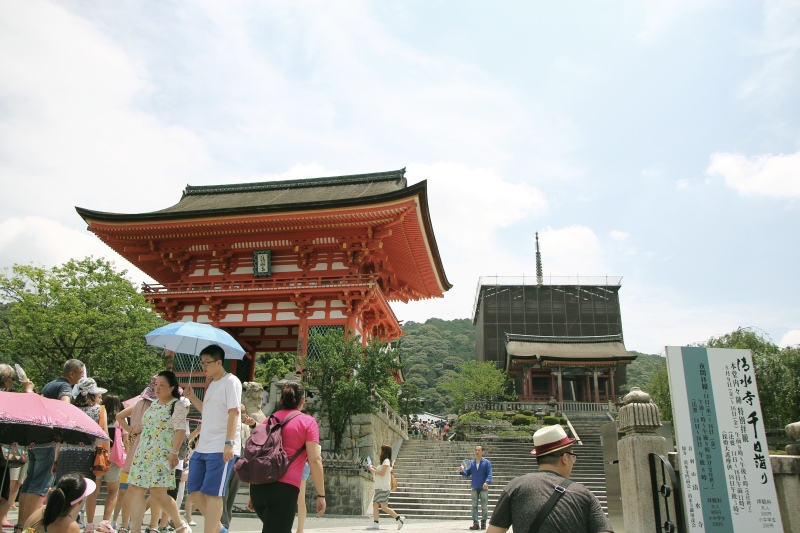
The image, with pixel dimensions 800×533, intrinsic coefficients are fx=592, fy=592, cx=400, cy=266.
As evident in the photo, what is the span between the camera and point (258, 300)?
20.7 metres

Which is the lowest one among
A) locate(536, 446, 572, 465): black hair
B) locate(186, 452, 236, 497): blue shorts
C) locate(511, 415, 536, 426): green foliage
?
locate(186, 452, 236, 497): blue shorts

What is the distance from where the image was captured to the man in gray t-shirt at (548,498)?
3115 mm

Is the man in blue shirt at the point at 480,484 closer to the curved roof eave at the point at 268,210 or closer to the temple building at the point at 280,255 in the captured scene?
the temple building at the point at 280,255

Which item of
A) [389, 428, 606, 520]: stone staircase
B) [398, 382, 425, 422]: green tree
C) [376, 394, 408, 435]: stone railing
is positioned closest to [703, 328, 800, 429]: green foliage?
[389, 428, 606, 520]: stone staircase

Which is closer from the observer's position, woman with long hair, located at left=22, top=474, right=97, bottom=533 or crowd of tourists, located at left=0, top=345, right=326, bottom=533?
woman with long hair, located at left=22, top=474, right=97, bottom=533

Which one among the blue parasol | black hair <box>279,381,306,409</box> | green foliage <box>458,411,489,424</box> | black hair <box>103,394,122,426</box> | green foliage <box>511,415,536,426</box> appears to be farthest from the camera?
green foliage <box>511,415,536,426</box>

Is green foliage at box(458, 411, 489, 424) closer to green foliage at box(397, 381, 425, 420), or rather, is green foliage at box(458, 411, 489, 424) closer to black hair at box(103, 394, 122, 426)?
green foliage at box(397, 381, 425, 420)

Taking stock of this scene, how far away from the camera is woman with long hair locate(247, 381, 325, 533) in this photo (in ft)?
14.6

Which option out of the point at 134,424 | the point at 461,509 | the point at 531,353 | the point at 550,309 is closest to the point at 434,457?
the point at 461,509

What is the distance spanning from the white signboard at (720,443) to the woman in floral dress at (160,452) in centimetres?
500

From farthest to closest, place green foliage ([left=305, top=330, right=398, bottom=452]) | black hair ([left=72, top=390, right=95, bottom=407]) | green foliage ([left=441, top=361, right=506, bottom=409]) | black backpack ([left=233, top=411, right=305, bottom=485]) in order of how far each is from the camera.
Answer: green foliage ([left=441, top=361, right=506, bottom=409])
green foliage ([left=305, top=330, right=398, bottom=452])
black hair ([left=72, top=390, right=95, bottom=407])
black backpack ([left=233, top=411, right=305, bottom=485])

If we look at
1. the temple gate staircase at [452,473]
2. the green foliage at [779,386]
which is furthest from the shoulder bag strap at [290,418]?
the green foliage at [779,386]

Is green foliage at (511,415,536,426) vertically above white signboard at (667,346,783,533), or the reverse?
green foliage at (511,415,536,426)

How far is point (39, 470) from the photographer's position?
6.11 metres
